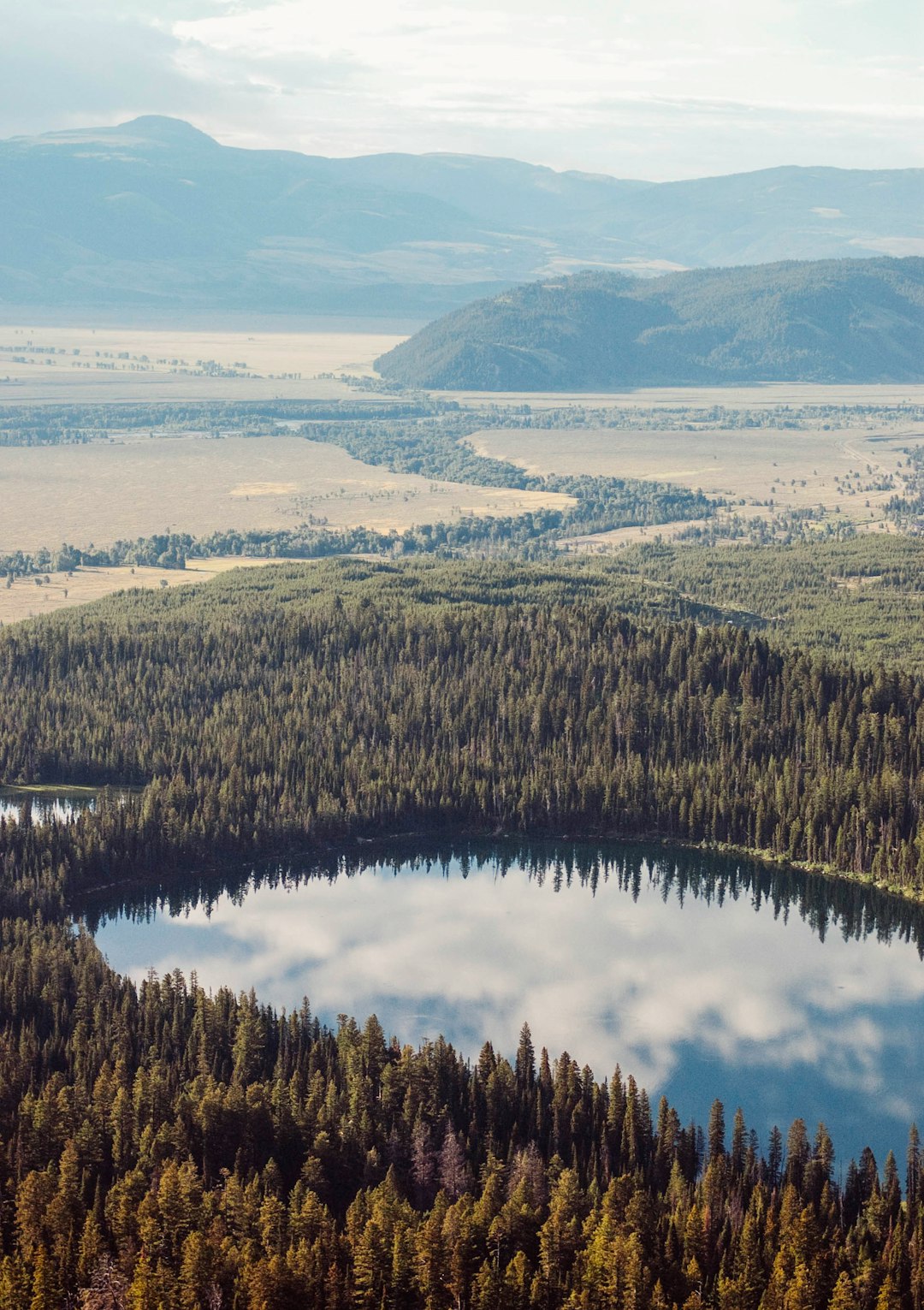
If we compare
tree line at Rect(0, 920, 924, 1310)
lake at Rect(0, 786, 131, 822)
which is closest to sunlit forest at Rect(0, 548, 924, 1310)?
tree line at Rect(0, 920, 924, 1310)

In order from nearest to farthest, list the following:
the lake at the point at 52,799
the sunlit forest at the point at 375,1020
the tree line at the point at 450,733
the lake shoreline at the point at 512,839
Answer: the sunlit forest at the point at 375,1020
the lake shoreline at the point at 512,839
the tree line at the point at 450,733
the lake at the point at 52,799

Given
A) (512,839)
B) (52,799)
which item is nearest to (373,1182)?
(512,839)

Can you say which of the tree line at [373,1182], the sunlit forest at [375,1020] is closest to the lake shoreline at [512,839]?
the sunlit forest at [375,1020]

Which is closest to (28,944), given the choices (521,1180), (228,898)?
(228,898)

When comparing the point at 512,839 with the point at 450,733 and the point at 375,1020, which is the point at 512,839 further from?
the point at 375,1020

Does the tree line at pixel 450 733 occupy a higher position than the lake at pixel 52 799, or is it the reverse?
the tree line at pixel 450 733

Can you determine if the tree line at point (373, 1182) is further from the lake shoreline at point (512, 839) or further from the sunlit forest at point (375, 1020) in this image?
the lake shoreline at point (512, 839)

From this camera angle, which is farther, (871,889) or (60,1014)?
(871,889)

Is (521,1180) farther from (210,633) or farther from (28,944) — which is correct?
(210,633)

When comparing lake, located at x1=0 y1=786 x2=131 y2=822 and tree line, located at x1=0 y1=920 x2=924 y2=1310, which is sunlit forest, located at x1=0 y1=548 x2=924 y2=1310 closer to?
tree line, located at x1=0 y1=920 x2=924 y2=1310

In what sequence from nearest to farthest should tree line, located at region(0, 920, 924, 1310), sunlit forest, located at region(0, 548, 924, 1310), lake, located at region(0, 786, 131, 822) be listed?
tree line, located at region(0, 920, 924, 1310) → sunlit forest, located at region(0, 548, 924, 1310) → lake, located at region(0, 786, 131, 822)

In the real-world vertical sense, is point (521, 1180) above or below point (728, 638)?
below
